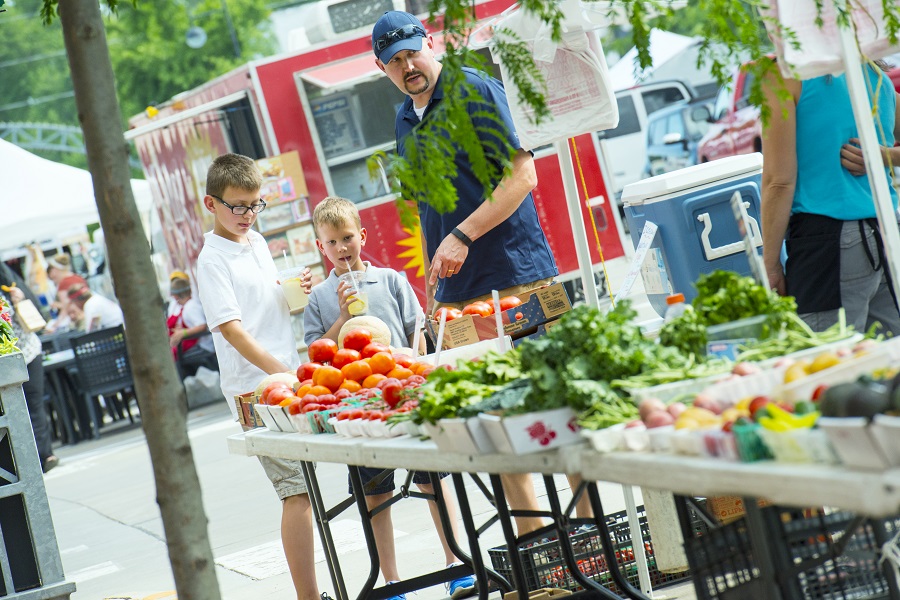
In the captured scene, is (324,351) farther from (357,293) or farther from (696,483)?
(696,483)

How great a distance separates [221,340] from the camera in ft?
16.9

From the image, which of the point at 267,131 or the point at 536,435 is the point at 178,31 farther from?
the point at 536,435

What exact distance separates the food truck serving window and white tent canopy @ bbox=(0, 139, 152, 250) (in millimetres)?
4039

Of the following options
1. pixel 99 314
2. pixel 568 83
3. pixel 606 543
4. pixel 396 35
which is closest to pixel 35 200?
pixel 99 314

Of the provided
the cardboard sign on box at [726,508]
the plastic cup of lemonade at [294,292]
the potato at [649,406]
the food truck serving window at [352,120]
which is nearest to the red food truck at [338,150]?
the food truck serving window at [352,120]

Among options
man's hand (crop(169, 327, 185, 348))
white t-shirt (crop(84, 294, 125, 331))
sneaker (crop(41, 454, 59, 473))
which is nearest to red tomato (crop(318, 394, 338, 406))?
sneaker (crop(41, 454, 59, 473))

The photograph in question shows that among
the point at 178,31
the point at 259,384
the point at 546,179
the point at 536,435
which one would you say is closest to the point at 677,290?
the point at 259,384

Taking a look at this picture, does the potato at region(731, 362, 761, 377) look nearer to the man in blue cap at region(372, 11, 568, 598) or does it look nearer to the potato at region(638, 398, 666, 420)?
the potato at region(638, 398, 666, 420)

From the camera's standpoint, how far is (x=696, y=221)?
5547 millimetres

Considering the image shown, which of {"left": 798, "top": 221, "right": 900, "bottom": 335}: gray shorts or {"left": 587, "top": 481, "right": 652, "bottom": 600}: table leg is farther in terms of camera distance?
{"left": 798, "top": 221, "right": 900, "bottom": 335}: gray shorts

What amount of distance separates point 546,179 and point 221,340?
6.92 meters

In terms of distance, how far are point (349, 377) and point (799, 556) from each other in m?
1.80

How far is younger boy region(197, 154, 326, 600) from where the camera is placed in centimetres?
482

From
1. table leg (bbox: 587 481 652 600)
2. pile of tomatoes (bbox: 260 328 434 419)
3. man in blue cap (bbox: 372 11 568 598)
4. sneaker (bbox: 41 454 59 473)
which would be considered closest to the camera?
→ table leg (bbox: 587 481 652 600)
